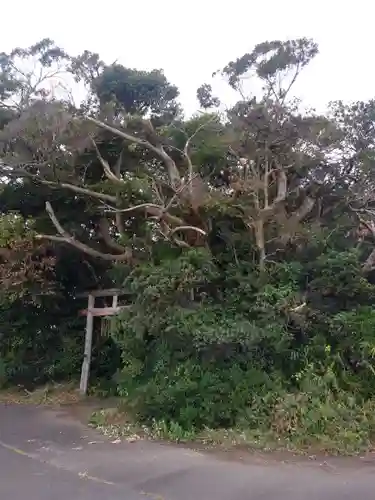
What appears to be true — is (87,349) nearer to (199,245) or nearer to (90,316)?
(90,316)

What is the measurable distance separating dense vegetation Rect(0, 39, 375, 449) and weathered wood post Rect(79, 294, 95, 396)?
1.42ft

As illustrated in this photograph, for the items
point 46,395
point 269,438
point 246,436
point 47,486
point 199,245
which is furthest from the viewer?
point 46,395

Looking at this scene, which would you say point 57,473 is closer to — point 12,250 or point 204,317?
point 204,317

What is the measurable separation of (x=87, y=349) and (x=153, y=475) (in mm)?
7789

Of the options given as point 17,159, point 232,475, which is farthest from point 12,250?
point 232,475

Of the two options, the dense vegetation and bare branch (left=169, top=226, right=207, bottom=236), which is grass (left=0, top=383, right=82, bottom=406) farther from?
bare branch (left=169, top=226, right=207, bottom=236)

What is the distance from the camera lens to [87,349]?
15562mm

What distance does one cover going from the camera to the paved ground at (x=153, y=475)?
7191mm

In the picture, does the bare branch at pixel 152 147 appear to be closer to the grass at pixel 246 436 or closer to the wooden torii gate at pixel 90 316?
the wooden torii gate at pixel 90 316

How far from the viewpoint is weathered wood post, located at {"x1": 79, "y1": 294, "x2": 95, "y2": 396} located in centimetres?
1534

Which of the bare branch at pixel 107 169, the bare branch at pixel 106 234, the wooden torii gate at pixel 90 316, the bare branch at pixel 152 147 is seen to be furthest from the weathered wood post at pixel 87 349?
the bare branch at pixel 152 147

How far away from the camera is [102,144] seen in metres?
14.6

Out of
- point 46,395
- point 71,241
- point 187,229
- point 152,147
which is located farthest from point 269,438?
point 46,395

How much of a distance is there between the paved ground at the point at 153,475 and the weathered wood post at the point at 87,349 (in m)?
4.84
